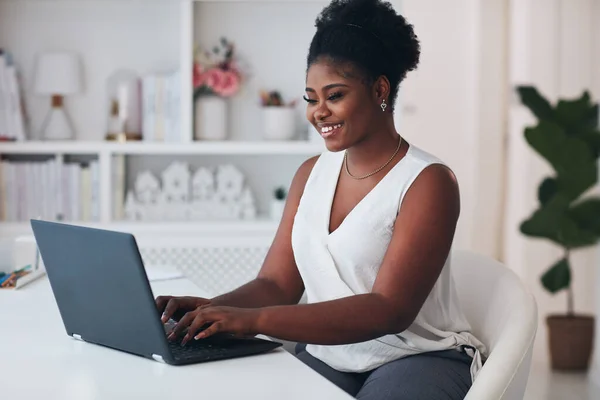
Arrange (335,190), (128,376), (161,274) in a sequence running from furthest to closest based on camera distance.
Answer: (161,274) → (335,190) → (128,376)

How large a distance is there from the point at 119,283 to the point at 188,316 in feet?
0.38

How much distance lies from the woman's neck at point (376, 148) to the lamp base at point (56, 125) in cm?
242

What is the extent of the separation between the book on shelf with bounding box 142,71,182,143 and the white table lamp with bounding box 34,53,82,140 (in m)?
0.31

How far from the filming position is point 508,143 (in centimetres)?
473

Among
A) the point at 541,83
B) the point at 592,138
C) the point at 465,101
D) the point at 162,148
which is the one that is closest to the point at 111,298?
the point at 162,148

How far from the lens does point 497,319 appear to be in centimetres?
160

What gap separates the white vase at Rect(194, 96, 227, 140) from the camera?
393 centimetres

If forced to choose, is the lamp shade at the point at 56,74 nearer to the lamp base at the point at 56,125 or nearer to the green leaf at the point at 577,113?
the lamp base at the point at 56,125

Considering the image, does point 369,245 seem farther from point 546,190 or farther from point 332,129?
point 546,190

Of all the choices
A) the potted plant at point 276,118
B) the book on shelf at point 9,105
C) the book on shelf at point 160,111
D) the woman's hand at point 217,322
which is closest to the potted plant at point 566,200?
the potted plant at point 276,118

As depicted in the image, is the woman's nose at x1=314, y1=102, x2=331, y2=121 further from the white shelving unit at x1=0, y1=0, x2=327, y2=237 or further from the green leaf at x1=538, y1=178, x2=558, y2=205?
the green leaf at x1=538, y1=178, x2=558, y2=205

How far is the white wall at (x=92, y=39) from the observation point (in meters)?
4.00

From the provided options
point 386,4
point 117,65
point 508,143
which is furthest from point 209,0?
point 386,4

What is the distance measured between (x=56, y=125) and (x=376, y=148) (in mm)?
2474
